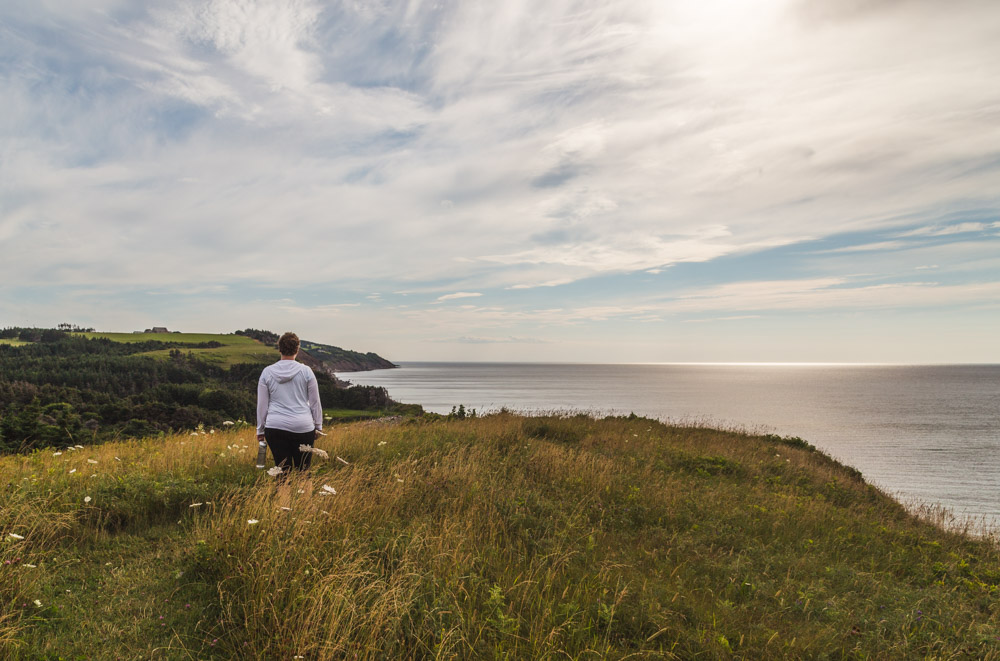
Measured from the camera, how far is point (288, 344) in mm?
7391

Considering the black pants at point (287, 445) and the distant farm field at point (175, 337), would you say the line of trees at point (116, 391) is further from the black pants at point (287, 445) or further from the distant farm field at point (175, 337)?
the black pants at point (287, 445)

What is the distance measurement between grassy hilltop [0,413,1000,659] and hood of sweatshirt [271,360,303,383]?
5.08 ft

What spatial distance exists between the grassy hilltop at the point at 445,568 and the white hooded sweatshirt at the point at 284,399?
0.97m

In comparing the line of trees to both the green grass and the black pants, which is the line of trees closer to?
the green grass

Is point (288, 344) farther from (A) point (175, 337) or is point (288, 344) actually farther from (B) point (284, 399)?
(A) point (175, 337)

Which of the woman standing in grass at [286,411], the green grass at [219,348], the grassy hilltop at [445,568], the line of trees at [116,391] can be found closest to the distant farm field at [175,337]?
the green grass at [219,348]

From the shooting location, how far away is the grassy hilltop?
3.83 meters

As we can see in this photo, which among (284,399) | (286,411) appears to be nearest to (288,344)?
(284,399)

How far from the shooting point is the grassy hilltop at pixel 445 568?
3.83 meters

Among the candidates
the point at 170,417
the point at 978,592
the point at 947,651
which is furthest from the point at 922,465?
the point at 170,417

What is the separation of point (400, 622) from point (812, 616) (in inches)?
180

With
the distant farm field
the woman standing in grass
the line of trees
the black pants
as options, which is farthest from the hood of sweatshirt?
the distant farm field

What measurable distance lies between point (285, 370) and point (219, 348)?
423ft

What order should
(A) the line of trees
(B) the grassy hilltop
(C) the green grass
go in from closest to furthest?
(B) the grassy hilltop
(A) the line of trees
(C) the green grass
